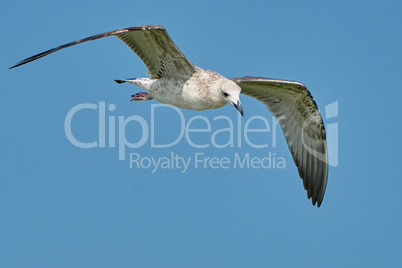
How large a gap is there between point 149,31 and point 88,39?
3.40 ft

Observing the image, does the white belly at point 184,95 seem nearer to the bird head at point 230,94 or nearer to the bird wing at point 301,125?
the bird head at point 230,94

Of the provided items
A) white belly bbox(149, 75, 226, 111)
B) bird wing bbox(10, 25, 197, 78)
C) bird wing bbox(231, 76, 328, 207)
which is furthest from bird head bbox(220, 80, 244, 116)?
bird wing bbox(231, 76, 328, 207)

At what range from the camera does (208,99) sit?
9836 mm

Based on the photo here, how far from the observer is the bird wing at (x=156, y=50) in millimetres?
9195

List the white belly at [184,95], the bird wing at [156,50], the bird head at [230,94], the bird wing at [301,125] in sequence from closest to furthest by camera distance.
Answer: the bird wing at [156,50] < the bird head at [230,94] < the white belly at [184,95] < the bird wing at [301,125]

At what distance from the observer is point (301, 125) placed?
12.1m

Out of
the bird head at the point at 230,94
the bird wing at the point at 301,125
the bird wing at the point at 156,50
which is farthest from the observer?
the bird wing at the point at 301,125

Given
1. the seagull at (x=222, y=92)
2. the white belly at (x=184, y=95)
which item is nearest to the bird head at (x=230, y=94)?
the seagull at (x=222, y=92)

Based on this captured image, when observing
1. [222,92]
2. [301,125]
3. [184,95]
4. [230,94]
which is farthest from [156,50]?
[301,125]

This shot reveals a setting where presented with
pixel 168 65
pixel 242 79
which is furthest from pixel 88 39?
pixel 242 79

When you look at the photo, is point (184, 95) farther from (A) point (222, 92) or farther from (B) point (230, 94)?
(B) point (230, 94)

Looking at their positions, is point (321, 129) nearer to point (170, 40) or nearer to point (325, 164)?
point (325, 164)

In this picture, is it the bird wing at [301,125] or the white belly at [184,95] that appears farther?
the bird wing at [301,125]

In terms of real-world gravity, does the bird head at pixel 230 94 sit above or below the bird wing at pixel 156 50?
below
